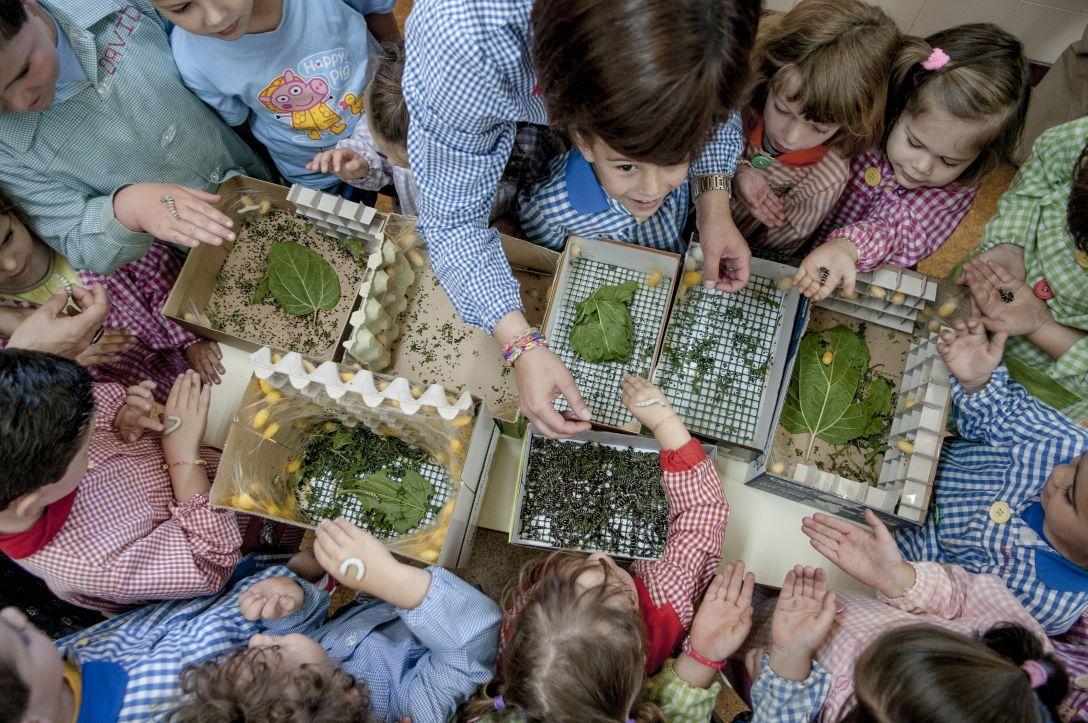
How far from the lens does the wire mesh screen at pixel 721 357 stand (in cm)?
162

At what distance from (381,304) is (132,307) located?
77 cm

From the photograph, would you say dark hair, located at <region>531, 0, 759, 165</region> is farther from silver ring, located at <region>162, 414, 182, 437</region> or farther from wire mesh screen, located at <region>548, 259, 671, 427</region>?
silver ring, located at <region>162, 414, 182, 437</region>

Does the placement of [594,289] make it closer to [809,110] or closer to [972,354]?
[809,110]

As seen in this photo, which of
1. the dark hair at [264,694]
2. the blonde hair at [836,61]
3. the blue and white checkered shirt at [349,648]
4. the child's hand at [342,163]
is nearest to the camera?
the dark hair at [264,694]

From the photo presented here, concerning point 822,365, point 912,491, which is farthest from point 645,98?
point 912,491

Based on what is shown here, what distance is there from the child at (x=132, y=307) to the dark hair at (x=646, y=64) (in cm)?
139

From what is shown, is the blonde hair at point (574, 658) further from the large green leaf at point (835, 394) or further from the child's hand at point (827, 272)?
the child's hand at point (827, 272)

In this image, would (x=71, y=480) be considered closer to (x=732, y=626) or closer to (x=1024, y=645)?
(x=732, y=626)

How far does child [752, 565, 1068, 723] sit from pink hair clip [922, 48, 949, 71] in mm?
1196

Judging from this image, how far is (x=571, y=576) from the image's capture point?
131 centimetres

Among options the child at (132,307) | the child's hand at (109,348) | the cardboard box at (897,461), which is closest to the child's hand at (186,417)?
the child at (132,307)

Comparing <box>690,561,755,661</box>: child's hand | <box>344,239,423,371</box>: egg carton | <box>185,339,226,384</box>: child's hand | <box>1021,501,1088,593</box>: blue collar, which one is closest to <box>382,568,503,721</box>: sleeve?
<box>690,561,755,661</box>: child's hand

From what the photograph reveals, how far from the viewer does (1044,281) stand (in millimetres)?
1641

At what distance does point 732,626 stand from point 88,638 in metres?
1.45
